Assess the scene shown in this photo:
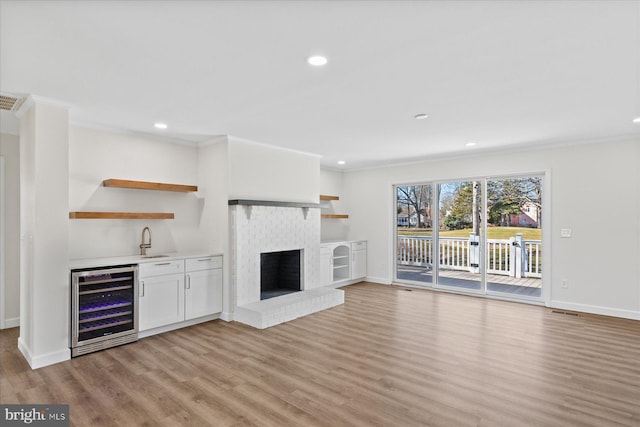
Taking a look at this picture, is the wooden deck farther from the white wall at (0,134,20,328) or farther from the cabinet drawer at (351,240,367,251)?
the white wall at (0,134,20,328)

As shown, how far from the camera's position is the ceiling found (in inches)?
74.4

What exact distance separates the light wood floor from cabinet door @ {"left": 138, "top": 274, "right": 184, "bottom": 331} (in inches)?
7.6

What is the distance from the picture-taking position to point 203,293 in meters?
4.50

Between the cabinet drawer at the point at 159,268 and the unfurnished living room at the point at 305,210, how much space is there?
0.08 ft

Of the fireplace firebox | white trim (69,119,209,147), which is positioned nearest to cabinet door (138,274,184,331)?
the fireplace firebox

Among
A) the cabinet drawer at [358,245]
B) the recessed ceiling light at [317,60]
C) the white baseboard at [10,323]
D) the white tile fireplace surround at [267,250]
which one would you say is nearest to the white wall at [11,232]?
the white baseboard at [10,323]

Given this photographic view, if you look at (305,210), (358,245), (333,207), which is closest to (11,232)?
(305,210)

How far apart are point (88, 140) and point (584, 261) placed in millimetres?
6778

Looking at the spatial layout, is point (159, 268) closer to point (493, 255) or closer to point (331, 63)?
point (331, 63)

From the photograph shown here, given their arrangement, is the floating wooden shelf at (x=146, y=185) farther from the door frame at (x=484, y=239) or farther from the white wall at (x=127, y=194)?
the door frame at (x=484, y=239)

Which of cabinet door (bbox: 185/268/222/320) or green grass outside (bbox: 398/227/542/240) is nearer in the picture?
cabinet door (bbox: 185/268/222/320)

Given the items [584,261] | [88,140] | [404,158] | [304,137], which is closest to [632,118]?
[584,261]

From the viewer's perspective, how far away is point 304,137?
482 centimetres

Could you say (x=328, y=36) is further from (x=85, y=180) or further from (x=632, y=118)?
(x=632, y=118)
